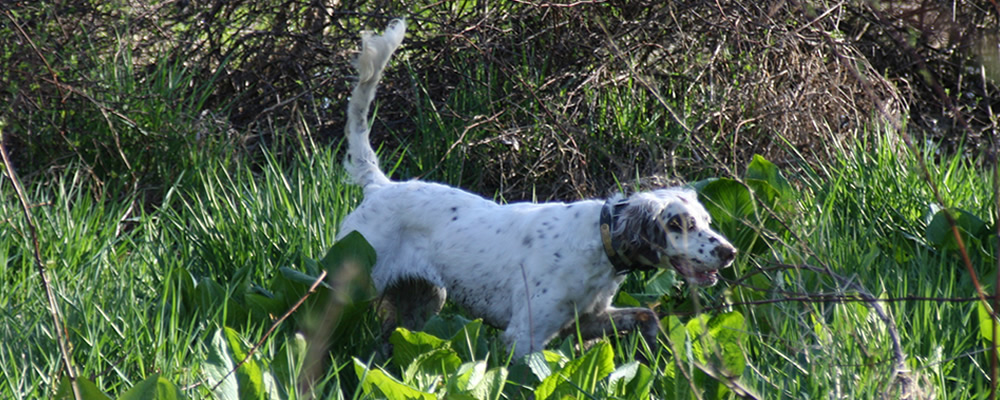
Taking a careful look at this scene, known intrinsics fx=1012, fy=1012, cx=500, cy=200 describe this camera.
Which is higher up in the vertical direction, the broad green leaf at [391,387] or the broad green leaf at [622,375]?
the broad green leaf at [391,387]

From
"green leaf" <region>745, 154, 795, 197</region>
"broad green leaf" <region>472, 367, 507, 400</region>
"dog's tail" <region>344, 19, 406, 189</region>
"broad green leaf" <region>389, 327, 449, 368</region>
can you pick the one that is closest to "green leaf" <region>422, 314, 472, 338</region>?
"broad green leaf" <region>389, 327, 449, 368</region>

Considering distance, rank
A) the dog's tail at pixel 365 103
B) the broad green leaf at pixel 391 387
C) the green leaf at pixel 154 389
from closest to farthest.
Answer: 1. the green leaf at pixel 154 389
2. the broad green leaf at pixel 391 387
3. the dog's tail at pixel 365 103

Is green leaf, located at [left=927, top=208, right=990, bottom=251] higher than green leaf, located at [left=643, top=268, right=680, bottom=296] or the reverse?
higher

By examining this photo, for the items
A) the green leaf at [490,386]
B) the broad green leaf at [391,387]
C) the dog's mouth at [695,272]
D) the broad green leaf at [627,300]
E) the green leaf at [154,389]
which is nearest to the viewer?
the green leaf at [154,389]

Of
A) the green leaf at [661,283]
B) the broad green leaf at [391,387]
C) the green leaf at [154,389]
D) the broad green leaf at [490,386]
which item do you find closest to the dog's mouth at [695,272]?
the green leaf at [661,283]

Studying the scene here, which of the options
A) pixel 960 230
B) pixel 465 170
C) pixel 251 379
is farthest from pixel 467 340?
pixel 465 170

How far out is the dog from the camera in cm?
306

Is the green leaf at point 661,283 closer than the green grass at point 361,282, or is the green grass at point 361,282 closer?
the green grass at point 361,282

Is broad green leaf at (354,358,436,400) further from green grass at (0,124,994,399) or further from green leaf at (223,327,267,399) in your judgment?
green leaf at (223,327,267,399)

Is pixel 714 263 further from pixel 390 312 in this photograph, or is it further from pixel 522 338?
pixel 390 312

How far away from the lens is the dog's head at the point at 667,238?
3.00 metres

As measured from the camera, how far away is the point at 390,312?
3.82 metres

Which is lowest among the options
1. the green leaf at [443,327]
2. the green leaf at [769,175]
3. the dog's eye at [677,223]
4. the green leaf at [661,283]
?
the green leaf at [661,283]

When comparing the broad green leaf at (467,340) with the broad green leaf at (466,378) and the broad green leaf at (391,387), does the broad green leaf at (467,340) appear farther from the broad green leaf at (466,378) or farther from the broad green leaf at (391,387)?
the broad green leaf at (391,387)
